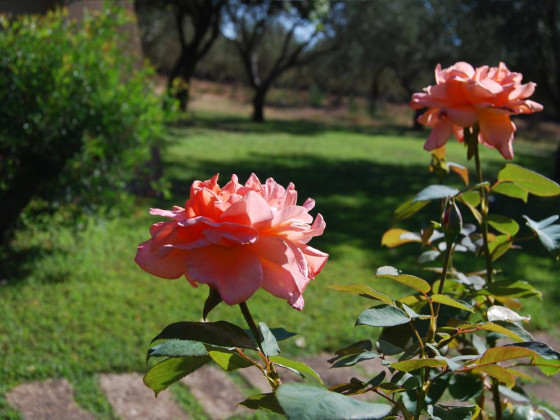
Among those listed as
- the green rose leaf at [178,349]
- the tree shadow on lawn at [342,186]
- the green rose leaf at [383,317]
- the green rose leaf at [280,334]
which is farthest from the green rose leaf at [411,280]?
the tree shadow on lawn at [342,186]

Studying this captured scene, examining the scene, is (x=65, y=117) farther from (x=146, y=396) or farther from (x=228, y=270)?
(x=228, y=270)

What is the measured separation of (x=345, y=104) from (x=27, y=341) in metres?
24.3

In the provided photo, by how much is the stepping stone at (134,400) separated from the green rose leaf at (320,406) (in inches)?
79.8

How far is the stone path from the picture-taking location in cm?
240

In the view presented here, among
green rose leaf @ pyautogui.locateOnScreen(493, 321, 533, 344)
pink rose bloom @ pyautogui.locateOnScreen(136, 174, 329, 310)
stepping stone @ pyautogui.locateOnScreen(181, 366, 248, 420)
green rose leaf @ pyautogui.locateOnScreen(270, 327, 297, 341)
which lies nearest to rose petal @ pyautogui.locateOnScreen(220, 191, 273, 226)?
pink rose bloom @ pyautogui.locateOnScreen(136, 174, 329, 310)

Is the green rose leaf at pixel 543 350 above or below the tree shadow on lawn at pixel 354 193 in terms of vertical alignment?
above

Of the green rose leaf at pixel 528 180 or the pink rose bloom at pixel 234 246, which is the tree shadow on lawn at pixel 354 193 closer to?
the green rose leaf at pixel 528 180

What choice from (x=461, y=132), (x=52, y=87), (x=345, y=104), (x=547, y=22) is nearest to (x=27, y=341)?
(x=52, y=87)

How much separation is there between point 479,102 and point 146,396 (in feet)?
6.70

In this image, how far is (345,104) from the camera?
26.4 m

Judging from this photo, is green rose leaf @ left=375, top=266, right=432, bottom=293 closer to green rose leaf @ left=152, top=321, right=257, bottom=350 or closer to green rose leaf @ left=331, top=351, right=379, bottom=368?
green rose leaf @ left=331, top=351, right=379, bottom=368

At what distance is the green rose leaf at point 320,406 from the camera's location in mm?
520

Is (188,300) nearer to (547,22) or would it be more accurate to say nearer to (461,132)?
(461,132)

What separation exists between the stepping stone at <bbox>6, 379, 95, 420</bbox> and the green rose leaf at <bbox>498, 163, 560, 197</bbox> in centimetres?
190
